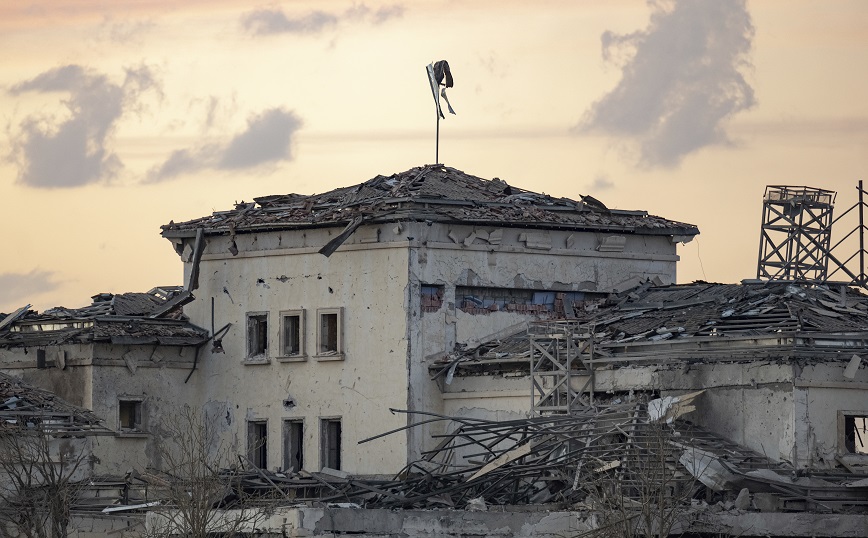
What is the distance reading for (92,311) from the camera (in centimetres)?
4641

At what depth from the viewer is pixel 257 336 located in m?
44.6

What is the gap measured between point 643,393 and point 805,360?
Result: 353 centimetres

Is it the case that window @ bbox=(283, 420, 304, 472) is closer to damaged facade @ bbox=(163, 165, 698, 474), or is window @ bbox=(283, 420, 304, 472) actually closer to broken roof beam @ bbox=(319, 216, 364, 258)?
damaged facade @ bbox=(163, 165, 698, 474)

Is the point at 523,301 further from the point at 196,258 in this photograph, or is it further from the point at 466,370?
the point at 196,258

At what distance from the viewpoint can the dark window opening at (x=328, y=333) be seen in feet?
142

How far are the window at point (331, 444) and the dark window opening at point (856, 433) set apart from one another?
11358 millimetres

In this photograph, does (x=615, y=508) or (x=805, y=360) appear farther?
(x=805, y=360)

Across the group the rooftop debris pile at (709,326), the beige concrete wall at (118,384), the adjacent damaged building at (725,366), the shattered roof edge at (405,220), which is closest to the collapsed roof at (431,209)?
the shattered roof edge at (405,220)

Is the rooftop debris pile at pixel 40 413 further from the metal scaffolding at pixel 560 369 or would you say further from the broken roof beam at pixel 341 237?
the metal scaffolding at pixel 560 369

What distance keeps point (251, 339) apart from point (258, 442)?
235 cm

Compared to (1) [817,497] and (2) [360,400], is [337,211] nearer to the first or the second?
(2) [360,400]

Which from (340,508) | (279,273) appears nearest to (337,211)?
(279,273)

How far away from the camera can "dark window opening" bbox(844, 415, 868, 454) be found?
36969 mm

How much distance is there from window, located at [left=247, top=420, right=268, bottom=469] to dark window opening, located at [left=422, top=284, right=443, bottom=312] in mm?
4778
